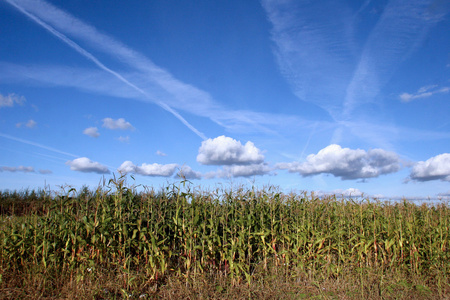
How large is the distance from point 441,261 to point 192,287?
621 cm

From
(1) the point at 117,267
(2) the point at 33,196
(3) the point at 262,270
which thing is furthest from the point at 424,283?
(2) the point at 33,196

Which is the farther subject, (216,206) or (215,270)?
(216,206)

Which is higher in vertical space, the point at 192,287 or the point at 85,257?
the point at 85,257

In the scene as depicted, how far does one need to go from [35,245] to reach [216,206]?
172 inches

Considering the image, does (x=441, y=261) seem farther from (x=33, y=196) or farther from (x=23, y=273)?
(x=33, y=196)

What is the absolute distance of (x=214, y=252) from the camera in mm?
6879

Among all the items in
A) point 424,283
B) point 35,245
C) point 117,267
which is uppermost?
point 35,245

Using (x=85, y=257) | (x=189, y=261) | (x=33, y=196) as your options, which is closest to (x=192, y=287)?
(x=189, y=261)

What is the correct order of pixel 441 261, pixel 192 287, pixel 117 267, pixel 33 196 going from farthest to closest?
pixel 33 196 → pixel 441 261 → pixel 117 267 → pixel 192 287

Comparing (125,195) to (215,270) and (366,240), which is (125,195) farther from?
(366,240)

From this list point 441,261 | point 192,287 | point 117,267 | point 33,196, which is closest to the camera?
point 192,287

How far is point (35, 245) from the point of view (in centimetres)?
700

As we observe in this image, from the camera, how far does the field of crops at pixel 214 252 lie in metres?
6.25

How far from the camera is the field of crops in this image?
20.5ft
